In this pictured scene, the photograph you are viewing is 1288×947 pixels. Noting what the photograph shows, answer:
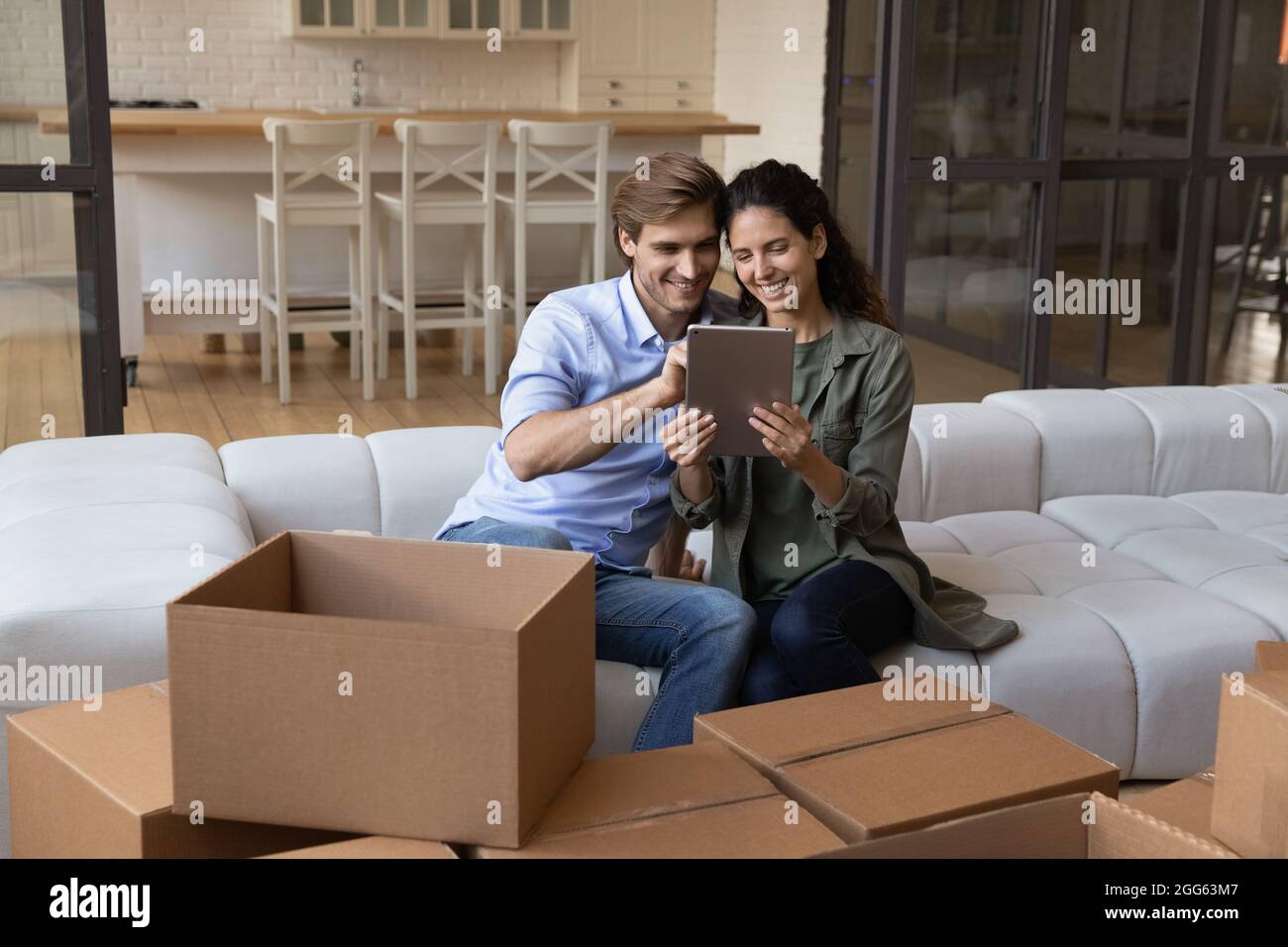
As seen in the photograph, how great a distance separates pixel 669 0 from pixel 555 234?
2.34 metres

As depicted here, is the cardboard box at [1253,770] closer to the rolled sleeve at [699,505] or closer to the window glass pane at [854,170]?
the rolled sleeve at [699,505]

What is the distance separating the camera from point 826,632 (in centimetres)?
211

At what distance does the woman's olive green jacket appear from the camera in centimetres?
221

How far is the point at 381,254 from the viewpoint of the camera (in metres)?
5.52

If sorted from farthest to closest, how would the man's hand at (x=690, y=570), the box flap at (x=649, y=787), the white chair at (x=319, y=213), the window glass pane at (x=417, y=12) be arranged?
the window glass pane at (x=417, y=12)
the white chair at (x=319, y=213)
the man's hand at (x=690, y=570)
the box flap at (x=649, y=787)

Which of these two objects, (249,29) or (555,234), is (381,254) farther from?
(249,29)

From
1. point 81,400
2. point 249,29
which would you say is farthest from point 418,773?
point 249,29

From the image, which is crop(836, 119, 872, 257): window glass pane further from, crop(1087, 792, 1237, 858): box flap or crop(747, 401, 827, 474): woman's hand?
crop(1087, 792, 1237, 858): box flap

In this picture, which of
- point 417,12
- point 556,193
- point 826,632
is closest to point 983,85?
point 556,193

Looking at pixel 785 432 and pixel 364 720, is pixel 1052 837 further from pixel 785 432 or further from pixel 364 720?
pixel 785 432

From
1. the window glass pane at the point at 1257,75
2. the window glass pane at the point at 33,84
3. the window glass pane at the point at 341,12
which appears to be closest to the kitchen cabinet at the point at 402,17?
the window glass pane at the point at 341,12

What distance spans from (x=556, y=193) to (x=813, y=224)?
11.1 ft

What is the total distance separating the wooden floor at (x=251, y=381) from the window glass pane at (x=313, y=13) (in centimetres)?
227

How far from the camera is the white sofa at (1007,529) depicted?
210cm
